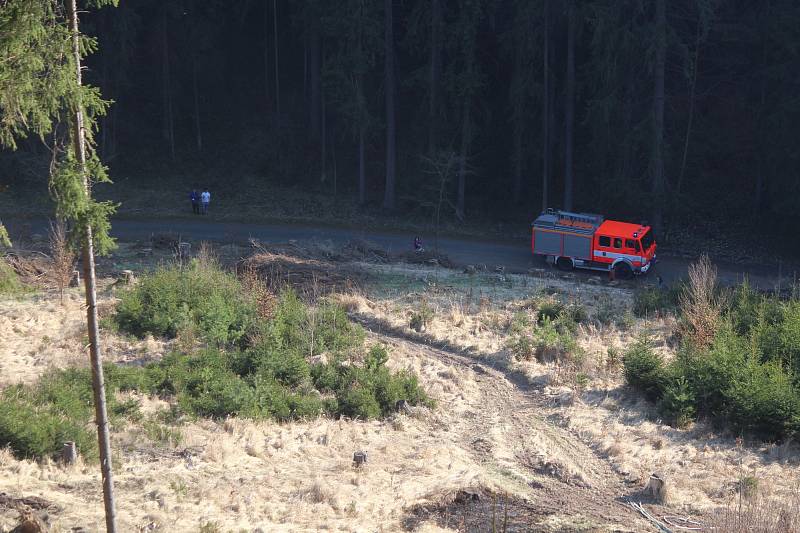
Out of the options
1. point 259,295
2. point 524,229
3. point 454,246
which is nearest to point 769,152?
point 524,229

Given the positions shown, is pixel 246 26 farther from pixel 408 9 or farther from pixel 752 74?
pixel 752 74

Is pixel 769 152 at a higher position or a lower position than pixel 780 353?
higher

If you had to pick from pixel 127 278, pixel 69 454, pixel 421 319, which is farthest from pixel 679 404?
pixel 127 278

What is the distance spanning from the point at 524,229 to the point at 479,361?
70.8 feet

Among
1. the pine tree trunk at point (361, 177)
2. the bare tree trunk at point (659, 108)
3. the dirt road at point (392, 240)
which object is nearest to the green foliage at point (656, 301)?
the dirt road at point (392, 240)

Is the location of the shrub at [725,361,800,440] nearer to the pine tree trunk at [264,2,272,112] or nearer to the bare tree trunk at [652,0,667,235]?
the bare tree trunk at [652,0,667,235]

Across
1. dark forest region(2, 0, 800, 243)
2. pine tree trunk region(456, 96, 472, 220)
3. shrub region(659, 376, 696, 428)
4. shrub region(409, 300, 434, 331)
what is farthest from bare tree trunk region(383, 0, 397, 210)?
shrub region(659, 376, 696, 428)

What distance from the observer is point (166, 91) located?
46.5 meters

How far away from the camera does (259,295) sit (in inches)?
Answer: 834

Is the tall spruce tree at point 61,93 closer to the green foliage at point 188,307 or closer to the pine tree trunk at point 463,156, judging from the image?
the green foliage at point 188,307

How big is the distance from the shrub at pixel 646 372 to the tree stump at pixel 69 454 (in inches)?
452

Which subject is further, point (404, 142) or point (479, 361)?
point (404, 142)

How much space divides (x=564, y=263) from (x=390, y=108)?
44.2ft

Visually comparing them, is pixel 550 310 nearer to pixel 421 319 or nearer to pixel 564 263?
pixel 421 319
